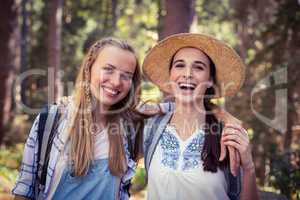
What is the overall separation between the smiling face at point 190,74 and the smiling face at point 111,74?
36cm

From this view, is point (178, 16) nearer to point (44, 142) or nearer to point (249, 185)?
point (44, 142)

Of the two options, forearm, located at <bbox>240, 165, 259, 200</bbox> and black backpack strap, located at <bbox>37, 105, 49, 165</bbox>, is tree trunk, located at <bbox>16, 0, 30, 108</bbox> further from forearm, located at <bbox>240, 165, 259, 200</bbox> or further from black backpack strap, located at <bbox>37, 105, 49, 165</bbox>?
forearm, located at <bbox>240, 165, 259, 200</bbox>

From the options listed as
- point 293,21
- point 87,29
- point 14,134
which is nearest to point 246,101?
point 293,21

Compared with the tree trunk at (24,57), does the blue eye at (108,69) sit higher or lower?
lower

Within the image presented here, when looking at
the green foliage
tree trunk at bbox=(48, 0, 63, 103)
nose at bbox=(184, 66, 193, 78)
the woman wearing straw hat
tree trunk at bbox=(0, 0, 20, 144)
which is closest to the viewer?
the woman wearing straw hat

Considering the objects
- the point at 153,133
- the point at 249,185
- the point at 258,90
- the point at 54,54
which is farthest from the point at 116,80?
the point at 54,54

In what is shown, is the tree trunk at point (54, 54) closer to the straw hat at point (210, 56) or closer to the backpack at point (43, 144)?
the straw hat at point (210, 56)

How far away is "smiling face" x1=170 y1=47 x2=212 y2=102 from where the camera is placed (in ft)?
9.78

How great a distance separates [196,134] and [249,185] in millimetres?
579

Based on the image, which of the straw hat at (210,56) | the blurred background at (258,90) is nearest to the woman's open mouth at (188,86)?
the straw hat at (210,56)

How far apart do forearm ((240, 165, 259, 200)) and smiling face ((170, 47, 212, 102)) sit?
70 centimetres

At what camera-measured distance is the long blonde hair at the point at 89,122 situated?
9.57 feet

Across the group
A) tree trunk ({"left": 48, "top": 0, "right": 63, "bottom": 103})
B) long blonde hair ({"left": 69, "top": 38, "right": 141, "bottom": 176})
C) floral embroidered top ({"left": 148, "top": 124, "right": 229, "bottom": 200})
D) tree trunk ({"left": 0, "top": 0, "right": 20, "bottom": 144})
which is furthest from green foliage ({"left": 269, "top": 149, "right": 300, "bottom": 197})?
tree trunk ({"left": 48, "top": 0, "right": 63, "bottom": 103})

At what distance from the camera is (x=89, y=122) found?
3115 mm
